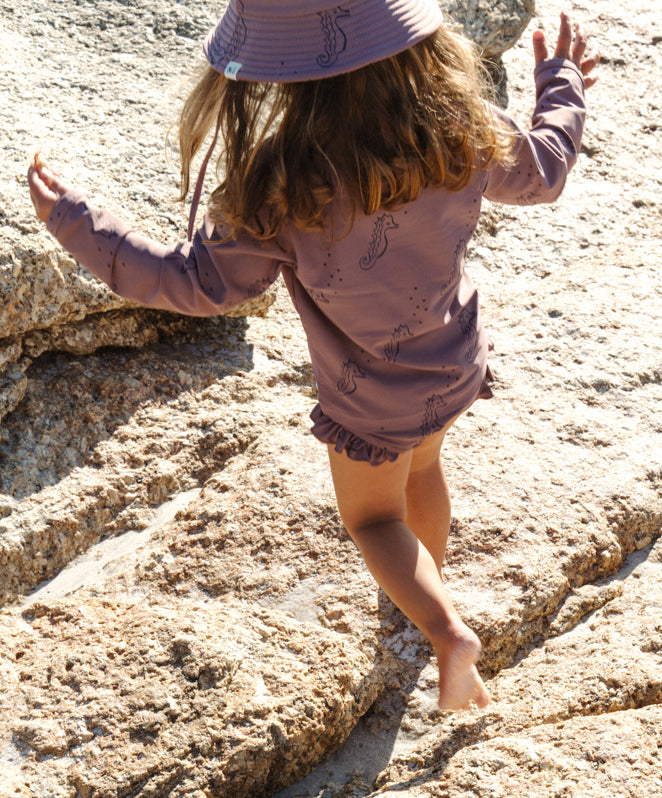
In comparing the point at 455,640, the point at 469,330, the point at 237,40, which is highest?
the point at 237,40

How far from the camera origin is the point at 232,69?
53.1 inches

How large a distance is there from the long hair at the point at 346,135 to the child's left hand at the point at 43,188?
0.28m

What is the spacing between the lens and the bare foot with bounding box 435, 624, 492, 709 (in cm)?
163

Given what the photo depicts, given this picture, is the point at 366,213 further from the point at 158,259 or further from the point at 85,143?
the point at 85,143

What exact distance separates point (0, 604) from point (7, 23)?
184 cm

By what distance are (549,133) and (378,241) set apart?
1.50 ft

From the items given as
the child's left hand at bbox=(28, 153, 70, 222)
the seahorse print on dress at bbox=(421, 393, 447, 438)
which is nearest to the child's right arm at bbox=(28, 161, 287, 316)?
the child's left hand at bbox=(28, 153, 70, 222)

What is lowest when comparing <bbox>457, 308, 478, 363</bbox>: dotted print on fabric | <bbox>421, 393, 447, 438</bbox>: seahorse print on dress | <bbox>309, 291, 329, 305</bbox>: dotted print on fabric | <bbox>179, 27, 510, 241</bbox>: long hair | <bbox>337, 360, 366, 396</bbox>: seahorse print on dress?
<bbox>421, 393, 447, 438</bbox>: seahorse print on dress

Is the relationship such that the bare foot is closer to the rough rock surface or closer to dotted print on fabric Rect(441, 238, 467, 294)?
the rough rock surface

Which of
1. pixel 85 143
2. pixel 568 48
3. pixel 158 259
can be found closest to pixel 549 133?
pixel 568 48

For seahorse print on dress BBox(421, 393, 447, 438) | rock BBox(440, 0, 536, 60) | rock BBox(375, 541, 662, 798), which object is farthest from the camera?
rock BBox(440, 0, 536, 60)

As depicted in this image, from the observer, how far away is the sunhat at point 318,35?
1.30 m

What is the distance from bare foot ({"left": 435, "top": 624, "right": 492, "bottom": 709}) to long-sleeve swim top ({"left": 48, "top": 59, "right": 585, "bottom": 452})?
0.36 meters

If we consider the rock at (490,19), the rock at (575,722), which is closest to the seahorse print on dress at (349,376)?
the rock at (575,722)
